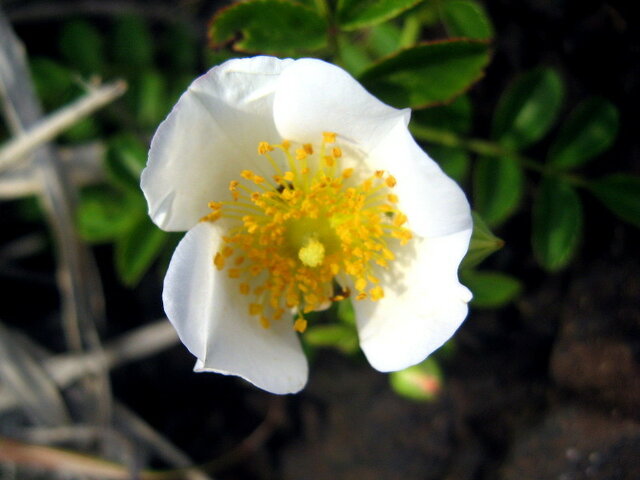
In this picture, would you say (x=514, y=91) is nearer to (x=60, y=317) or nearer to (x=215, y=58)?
(x=215, y=58)

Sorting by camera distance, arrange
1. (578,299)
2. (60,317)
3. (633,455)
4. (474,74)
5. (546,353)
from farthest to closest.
Result: (60,317) → (546,353) → (578,299) → (633,455) → (474,74)

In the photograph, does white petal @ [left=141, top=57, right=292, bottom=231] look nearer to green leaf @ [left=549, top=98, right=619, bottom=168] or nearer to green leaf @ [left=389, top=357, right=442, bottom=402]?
green leaf @ [left=549, top=98, right=619, bottom=168]

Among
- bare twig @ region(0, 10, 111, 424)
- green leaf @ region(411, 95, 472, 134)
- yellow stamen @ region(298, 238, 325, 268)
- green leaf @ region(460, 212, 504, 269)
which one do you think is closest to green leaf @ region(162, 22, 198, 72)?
bare twig @ region(0, 10, 111, 424)

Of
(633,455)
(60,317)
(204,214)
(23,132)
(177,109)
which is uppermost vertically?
(177,109)

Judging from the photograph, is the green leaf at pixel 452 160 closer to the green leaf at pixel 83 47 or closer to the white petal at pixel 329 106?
the white petal at pixel 329 106

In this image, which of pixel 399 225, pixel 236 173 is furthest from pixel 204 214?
pixel 399 225
